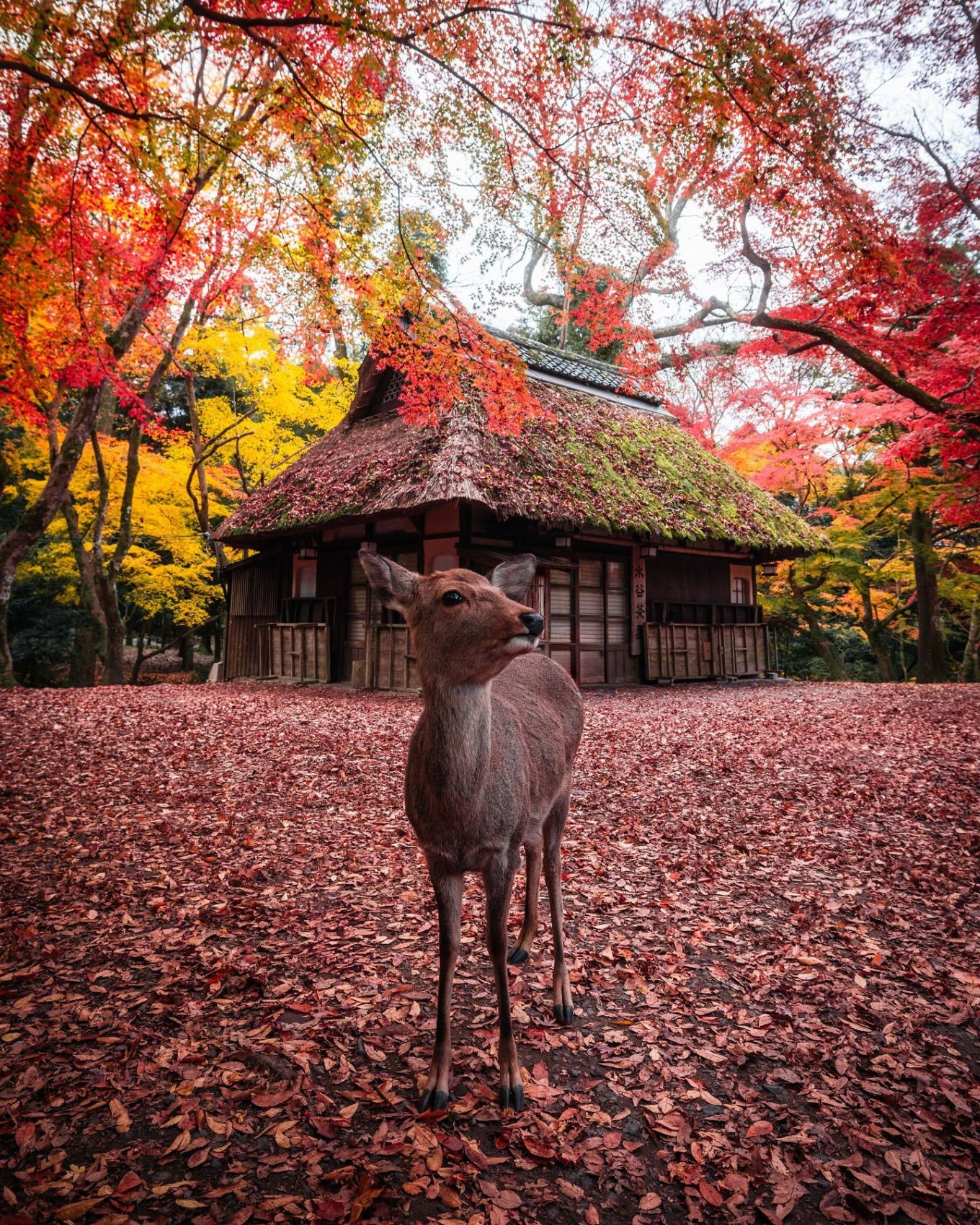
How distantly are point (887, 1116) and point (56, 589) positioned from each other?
20.9 meters

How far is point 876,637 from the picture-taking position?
19.1 metres

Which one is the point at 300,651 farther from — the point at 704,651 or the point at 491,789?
the point at 491,789

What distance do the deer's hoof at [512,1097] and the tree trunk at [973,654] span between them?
18508mm

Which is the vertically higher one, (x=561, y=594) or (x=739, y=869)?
(x=561, y=594)

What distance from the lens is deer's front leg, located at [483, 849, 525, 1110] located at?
2.22 metres

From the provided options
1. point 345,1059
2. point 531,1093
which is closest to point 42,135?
point 345,1059

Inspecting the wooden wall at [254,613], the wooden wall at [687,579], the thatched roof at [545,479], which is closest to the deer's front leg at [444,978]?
the thatched roof at [545,479]

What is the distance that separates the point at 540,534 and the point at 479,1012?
9.69 m

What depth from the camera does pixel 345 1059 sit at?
8.25 feet

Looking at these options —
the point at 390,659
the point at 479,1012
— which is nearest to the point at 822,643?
the point at 390,659

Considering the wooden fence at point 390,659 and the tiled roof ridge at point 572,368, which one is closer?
the wooden fence at point 390,659

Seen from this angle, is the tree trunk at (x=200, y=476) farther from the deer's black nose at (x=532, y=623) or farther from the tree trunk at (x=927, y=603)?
the tree trunk at (x=927, y=603)

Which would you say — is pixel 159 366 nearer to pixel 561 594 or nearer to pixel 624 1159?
A: pixel 561 594

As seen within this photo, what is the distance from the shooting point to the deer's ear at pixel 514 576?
247cm
